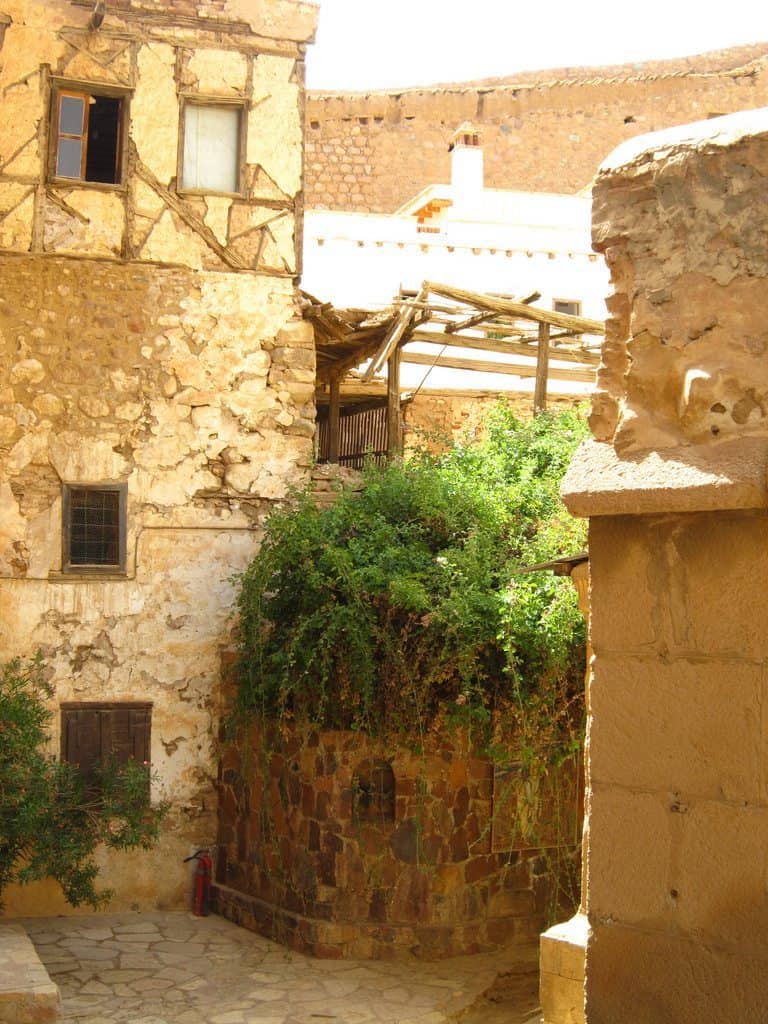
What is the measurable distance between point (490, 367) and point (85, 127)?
19.4 feet

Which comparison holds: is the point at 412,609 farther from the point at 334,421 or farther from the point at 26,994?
the point at 334,421

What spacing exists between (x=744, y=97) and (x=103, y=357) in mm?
24688

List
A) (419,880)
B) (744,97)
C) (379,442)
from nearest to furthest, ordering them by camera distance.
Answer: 1. (419,880)
2. (379,442)
3. (744,97)

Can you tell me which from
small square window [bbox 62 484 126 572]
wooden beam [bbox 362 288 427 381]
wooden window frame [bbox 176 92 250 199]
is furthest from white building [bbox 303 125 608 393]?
small square window [bbox 62 484 126 572]

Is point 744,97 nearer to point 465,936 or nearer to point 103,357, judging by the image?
point 103,357

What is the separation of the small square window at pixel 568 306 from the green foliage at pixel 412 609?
31.6 ft

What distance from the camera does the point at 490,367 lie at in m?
15.6

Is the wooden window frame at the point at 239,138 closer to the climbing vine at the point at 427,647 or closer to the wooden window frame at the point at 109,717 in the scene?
the climbing vine at the point at 427,647

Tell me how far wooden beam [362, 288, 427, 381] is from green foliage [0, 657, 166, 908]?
14.6 feet

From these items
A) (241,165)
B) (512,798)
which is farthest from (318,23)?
(512,798)

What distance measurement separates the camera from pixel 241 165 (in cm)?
1232

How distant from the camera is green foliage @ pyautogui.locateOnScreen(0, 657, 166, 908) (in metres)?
10.4

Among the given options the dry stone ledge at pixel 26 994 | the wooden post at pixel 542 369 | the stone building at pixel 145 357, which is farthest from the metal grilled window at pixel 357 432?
the dry stone ledge at pixel 26 994

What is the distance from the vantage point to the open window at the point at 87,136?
11.9 m
